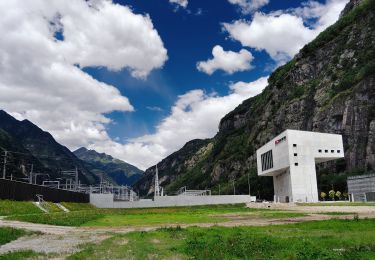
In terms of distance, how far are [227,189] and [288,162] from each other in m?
96.0

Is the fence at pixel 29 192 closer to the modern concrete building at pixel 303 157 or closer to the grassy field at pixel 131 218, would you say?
the grassy field at pixel 131 218

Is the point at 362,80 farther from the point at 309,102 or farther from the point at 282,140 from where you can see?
the point at 282,140

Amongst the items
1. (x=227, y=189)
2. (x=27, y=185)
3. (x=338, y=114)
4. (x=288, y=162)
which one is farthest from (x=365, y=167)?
(x=27, y=185)

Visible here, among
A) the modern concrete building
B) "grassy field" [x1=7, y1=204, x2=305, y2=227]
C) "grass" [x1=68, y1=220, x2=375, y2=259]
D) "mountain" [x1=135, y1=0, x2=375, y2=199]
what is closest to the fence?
"grassy field" [x1=7, y1=204, x2=305, y2=227]

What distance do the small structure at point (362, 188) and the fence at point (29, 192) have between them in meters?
74.0

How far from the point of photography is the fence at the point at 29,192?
6058 cm

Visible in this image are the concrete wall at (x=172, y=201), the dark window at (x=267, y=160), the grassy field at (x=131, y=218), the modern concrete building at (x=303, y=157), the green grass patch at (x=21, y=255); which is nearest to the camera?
the green grass patch at (x=21, y=255)

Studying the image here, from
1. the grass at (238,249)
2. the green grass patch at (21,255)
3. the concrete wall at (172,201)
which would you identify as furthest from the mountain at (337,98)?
the green grass patch at (21,255)

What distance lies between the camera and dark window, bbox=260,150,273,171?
119 m

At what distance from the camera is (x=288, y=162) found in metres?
103

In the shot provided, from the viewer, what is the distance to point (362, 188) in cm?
9812

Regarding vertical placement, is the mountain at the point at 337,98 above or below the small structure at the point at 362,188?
above

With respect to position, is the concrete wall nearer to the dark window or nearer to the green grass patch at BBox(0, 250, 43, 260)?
the dark window

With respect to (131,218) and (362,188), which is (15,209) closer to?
(131,218)
